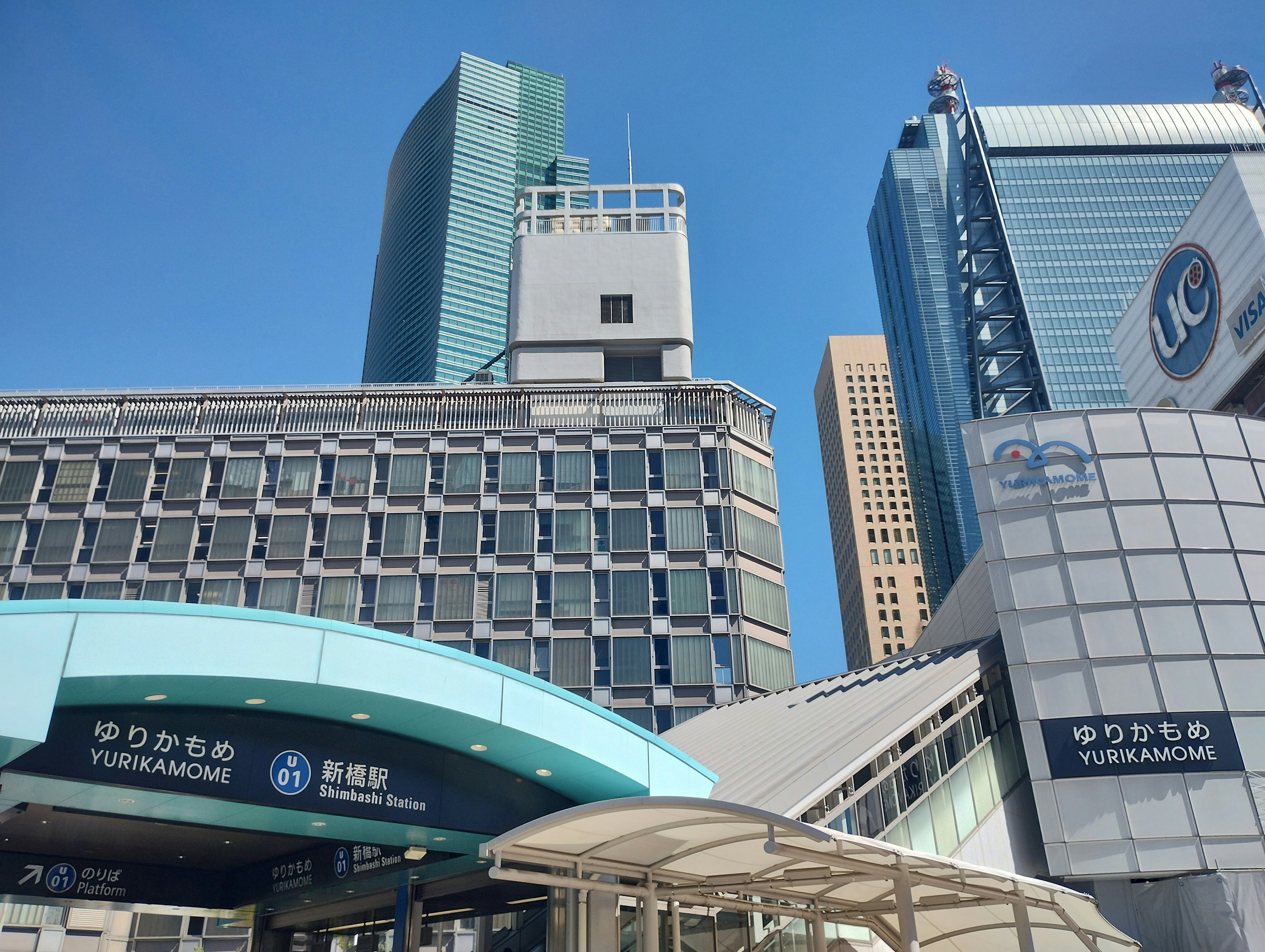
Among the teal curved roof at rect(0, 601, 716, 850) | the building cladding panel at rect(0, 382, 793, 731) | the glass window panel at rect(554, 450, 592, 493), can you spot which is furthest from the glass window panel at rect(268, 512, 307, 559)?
the teal curved roof at rect(0, 601, 716, 850)

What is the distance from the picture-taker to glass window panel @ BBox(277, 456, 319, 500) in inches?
1890

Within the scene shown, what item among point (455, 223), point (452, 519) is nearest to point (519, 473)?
point (452, 519)

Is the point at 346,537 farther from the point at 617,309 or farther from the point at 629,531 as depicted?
the point at 617,309

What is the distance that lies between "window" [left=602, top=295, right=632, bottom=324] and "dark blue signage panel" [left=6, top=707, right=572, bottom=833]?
43041mm

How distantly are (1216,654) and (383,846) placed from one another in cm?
2485

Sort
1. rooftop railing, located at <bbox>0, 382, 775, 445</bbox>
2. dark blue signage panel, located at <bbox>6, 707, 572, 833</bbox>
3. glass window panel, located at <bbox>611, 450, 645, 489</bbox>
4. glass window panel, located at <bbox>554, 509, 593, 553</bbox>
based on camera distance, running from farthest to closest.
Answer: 1. rooftop railing, located at <bbox>0, 382, 775, 445</bbox>
2. glass window panel, located at <bbox>611, 450, 645, 489</bbox>
3. glass window panel, located at <bbox>554, 509, 593, 553</bbox>
4. dark blue signage panel, located at <bbox>6, 707, 572, 833</bbox>

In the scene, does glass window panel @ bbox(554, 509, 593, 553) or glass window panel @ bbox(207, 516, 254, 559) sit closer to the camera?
glass window panel @ bbox(554, 509, 593, 553)

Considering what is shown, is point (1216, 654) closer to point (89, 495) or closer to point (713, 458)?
point (713, 458)

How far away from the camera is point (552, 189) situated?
61.1 metres

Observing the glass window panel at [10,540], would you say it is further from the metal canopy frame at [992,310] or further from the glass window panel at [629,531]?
the metal canopy frame at [992,310]

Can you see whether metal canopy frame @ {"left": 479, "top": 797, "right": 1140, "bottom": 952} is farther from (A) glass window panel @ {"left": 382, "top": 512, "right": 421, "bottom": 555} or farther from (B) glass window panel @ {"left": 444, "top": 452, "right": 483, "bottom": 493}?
(B) glass window panel @ {"left": 444, "top": 452, "right": 483, "bottom": 493}

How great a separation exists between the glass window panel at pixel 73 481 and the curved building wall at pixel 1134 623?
132ft

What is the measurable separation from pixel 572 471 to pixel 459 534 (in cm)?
612

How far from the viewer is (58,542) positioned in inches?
1836
